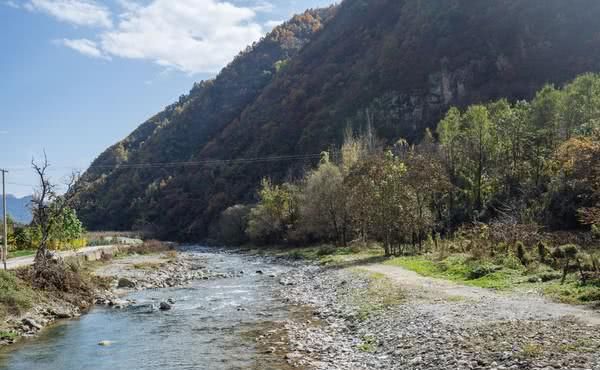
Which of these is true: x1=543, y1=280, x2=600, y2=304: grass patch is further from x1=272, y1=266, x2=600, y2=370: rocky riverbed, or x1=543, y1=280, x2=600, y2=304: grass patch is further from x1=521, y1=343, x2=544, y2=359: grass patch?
x1=521, y1=343, x2=544, y2=359: grass patch

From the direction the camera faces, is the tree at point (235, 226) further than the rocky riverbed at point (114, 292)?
Yes

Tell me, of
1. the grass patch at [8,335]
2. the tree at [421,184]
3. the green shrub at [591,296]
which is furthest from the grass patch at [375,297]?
the tree at [421,184]

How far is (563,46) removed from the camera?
142375mm

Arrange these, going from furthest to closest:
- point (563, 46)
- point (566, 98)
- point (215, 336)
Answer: point (563, 46)
point (566, 98)
point (215, 336)

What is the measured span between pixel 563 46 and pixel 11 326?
152045 millimetres

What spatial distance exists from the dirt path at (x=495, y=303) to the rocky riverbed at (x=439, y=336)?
1.9 inches

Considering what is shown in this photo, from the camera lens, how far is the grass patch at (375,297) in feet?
80.7

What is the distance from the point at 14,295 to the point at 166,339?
10637 millimetres

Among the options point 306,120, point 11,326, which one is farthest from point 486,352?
point 306,120

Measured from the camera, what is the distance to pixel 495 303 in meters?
21.0

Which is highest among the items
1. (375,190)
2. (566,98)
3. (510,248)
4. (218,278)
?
(566,98)

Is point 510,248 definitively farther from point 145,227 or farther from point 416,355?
point 145,227

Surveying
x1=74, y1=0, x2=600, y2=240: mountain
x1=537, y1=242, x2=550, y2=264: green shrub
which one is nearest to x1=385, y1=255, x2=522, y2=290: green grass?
x1=537, y1=242, x2=550, y2=264: green shrub

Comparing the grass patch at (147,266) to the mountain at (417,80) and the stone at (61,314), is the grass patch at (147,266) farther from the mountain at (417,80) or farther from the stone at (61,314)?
the mountain at (417,80)
